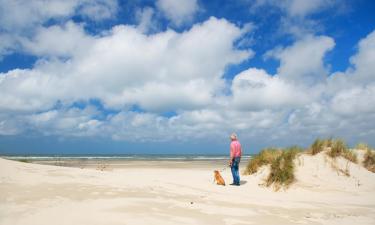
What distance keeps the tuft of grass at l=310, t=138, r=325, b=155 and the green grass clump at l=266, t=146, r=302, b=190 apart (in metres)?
1.62

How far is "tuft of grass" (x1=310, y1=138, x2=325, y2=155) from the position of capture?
14468 millimetres

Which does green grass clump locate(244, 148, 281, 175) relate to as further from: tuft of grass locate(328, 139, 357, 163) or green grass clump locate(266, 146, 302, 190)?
tuft of grass locate(328, 139, 357, 163)

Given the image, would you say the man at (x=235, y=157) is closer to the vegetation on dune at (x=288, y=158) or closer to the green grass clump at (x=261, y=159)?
the vegetation on dune at (x=288, y=158)

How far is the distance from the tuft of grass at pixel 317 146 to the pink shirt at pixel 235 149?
358cm

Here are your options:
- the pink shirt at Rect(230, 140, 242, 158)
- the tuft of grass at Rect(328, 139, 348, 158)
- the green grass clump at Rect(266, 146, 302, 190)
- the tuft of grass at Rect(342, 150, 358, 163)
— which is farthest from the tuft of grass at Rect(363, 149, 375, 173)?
the pink shirt at Rect(230, 140, 242, 158)

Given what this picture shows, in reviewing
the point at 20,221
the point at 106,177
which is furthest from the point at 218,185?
the point at 20,221

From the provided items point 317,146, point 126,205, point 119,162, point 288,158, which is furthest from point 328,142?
point 119,162

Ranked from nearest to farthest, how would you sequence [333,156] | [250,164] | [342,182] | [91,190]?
1. [91,190]
2. [342,182]
3. [333,156]
4. [250,164]

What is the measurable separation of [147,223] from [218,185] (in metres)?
7.15

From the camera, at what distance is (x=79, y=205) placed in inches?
257

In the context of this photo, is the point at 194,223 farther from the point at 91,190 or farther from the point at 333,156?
the point at 333,156

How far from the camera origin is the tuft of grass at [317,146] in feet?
47.5

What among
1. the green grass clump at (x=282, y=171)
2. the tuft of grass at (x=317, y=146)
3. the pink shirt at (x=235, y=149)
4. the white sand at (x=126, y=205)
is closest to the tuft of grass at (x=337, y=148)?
the tuft of grass at (x=317, y=146)

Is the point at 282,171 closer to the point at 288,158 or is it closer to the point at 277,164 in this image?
the point at 277,164
